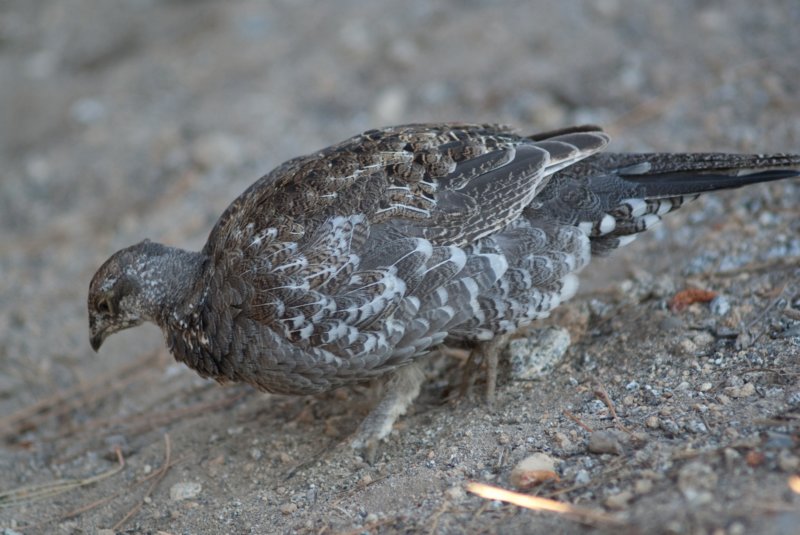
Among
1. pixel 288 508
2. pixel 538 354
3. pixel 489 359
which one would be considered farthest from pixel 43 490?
pixel 538 354

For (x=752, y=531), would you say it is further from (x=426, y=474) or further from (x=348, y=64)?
(x=348, y=64)

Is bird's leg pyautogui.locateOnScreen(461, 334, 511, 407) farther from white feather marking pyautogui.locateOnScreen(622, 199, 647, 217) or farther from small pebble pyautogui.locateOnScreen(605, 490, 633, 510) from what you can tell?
small pebble pyautogui.locateOnScreen(605, 490, 633, 510)

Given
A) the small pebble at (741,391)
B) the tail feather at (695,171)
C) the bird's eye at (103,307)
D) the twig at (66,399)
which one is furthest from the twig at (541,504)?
the twig at (66,399)

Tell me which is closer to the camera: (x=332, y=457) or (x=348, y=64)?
(x=332, y=457)

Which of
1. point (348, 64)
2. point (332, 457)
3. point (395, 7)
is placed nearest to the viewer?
point (332, 457)

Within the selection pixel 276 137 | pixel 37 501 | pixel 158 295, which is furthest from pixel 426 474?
pixel 276 137

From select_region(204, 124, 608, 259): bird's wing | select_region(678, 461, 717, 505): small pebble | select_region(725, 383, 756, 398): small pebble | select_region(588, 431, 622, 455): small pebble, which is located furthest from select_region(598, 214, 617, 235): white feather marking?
select_region(678, 461, 717, 505): small pebble
